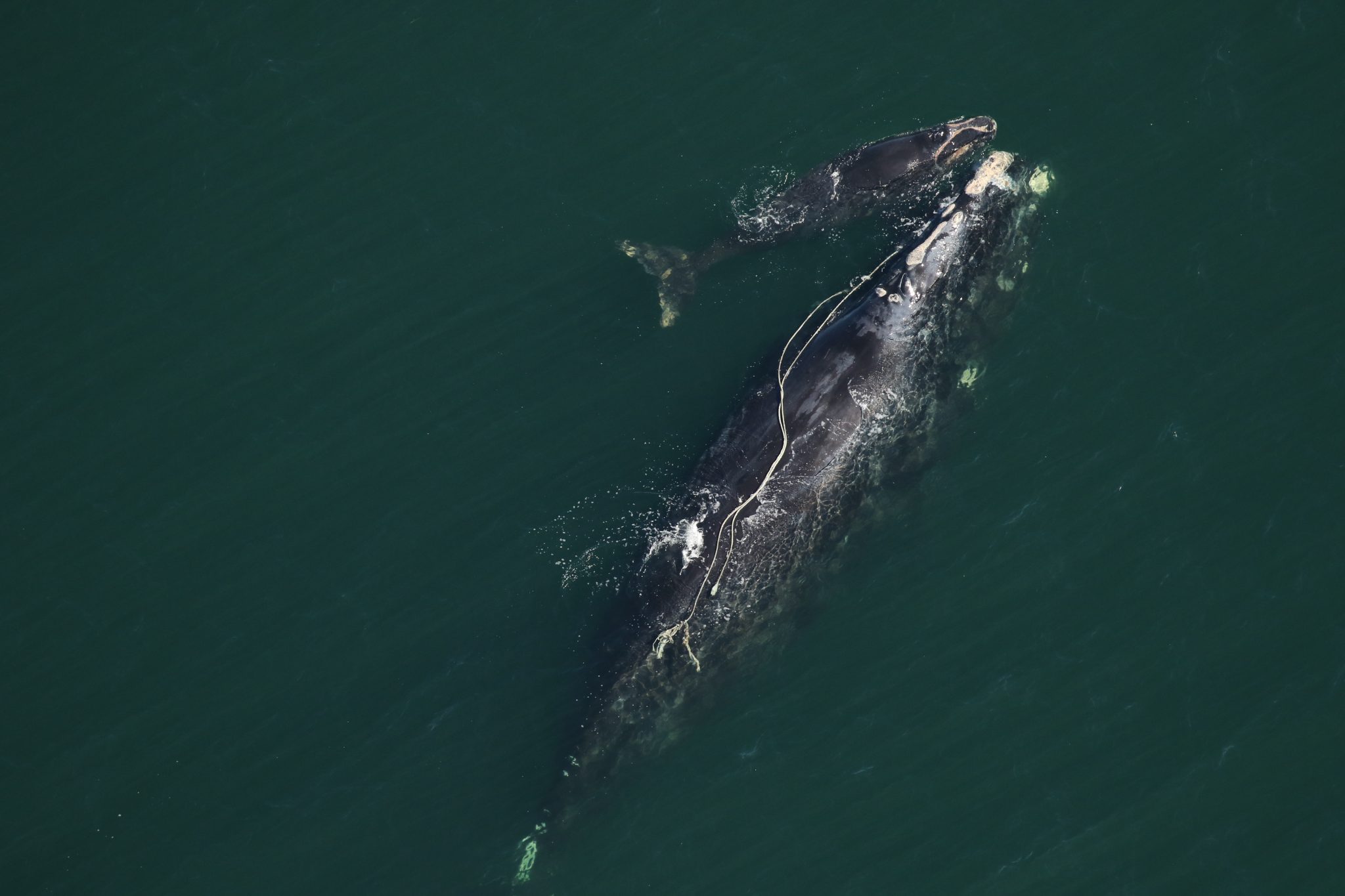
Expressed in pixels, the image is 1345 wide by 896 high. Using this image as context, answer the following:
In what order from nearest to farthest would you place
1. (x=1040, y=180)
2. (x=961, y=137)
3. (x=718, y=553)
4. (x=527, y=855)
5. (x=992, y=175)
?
1. (x=527, y=855)
2. (x=718, y=553)
3. (x=992, y=175)
4. (x=961, y=137)
5. (x=1040, y=180)

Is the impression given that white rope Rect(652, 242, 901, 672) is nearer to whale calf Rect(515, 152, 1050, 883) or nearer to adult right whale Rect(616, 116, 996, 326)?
whale calf Rect(515, 152, 1050, 883)

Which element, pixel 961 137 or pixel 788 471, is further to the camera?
pixel 961 137

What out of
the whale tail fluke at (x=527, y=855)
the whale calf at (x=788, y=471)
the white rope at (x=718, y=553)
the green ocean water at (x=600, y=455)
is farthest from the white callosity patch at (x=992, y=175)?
the whale tail fluke at (x=527, y=855)

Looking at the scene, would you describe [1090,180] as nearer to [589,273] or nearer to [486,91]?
[589,273]

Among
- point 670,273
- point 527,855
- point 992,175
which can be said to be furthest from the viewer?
point 670,273

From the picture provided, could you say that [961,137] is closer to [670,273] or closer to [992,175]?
[992,175]

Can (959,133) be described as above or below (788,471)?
above

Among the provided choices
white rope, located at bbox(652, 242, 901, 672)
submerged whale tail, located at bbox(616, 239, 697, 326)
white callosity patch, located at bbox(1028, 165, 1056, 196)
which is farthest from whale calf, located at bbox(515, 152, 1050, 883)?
submerged whale tail, located at bbox(616, 239, 697, 326)

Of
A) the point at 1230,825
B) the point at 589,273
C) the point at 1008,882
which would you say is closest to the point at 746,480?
the point at 589,273

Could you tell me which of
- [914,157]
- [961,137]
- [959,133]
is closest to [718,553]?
[914,157]
